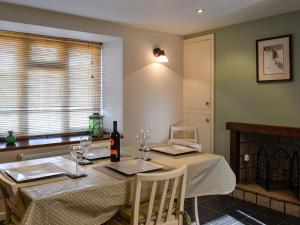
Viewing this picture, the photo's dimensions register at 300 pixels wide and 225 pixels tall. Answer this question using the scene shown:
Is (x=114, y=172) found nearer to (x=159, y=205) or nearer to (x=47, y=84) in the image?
(x=159, y=205)

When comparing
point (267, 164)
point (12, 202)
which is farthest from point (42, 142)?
point (267, 164)

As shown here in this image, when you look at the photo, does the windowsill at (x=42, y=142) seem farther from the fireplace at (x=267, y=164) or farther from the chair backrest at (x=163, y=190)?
the fireplace at (x=267, y=164)

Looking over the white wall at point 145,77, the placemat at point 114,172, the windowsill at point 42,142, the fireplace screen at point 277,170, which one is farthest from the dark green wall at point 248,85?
the placemat at point 114,172

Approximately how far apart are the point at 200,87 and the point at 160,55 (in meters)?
0.76

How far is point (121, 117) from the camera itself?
374 centimetres

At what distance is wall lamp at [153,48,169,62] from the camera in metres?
3.91

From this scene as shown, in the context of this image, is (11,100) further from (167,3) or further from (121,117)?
(167,3)

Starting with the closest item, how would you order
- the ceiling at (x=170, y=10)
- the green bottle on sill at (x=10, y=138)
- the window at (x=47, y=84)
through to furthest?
1. the ceiling at (x=170, y=10)
2. the green bottle on sill at (x=10, y=138)
3. the window at (x=47, y=84)

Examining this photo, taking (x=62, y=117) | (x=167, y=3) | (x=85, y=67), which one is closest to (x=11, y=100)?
(x=62, y=117)

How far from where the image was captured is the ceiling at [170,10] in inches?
110

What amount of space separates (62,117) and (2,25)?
1.29 meters

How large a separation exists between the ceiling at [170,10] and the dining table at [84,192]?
1.57 metres

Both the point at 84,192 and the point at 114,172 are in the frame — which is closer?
the point at 84,192

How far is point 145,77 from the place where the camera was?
3.93m
